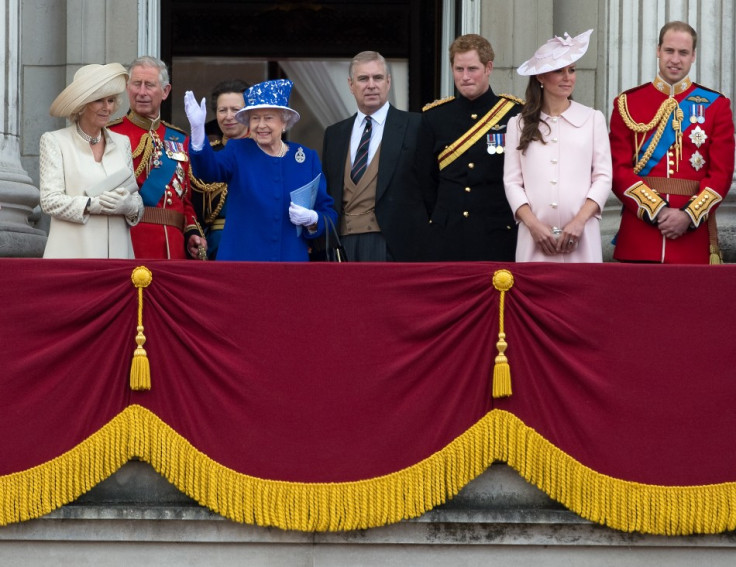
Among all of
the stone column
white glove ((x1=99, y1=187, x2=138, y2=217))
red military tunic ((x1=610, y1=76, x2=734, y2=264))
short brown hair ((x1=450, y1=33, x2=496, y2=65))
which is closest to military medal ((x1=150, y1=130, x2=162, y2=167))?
white glove ((x1=99, y1=187, x2=138, y2=217))

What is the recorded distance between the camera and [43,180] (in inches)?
288

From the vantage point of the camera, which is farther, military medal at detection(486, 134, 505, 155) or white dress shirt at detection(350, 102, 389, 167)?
white dress shirt at detection(350, 102, 389, 167)

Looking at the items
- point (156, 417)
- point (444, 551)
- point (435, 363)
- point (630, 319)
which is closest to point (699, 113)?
point (630, 319)

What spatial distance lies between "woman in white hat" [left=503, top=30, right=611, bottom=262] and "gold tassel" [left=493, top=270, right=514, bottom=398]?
19.2 inches

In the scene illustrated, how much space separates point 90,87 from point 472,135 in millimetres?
1754

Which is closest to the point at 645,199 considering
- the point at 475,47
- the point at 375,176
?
the point at 475,47

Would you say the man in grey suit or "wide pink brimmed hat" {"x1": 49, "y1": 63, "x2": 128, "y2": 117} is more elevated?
"wide pink brimmed hat" {"x1": 49, "y1": 63, "x2": 128, "y2": 117}

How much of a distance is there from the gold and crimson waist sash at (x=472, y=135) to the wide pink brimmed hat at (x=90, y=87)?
1533 mm

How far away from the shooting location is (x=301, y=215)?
24.2 feet

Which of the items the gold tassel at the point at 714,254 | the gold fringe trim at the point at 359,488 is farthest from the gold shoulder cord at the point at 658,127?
the gold fringe trim at the point at 359,488

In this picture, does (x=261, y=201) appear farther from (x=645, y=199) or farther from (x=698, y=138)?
(x=698, y=138)

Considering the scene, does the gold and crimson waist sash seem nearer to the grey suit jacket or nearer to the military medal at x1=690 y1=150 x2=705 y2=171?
the grey suit jacket

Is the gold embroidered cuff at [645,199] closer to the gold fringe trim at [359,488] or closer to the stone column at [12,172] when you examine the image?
the gold fringe trim at [359,488]

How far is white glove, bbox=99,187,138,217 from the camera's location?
7293mm
